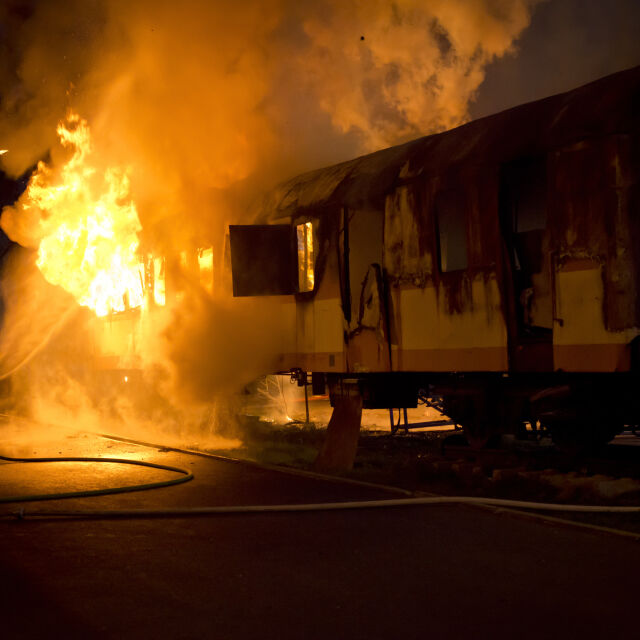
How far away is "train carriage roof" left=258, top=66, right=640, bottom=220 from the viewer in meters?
7.58

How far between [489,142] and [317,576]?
5630 mm

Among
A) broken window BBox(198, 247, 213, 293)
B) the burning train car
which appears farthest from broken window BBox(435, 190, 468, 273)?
broken window BBox(198, 247, 213, 293)

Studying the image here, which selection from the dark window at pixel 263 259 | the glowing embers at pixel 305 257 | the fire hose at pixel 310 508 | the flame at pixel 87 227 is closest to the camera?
the fire hose at pixel 310 508

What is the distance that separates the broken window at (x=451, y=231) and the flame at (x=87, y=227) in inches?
282

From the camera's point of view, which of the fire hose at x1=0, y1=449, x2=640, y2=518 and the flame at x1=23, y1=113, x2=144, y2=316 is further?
the flame at x1=23, y1=113, x2=144, y2=316

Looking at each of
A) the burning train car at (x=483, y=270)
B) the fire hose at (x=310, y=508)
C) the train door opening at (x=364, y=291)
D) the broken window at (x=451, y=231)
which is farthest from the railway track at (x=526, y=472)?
the broken window at (x=451, y=231)

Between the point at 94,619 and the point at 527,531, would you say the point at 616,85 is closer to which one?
the point at 527,531

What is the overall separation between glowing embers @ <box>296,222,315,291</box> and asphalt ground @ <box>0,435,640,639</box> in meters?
4.50

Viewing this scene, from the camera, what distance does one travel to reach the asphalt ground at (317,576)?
388 centimetres

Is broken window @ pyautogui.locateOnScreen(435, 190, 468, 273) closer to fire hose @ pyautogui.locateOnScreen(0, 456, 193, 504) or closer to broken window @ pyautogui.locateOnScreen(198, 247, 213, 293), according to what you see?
fire hose @ pyautogui.locateOnScreen(0, 456, 193, 504)

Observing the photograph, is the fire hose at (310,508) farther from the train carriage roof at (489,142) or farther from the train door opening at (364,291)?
the train carriage roof at (489,142)

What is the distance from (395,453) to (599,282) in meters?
5.11

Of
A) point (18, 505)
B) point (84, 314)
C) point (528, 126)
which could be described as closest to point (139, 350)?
point (84, 314)

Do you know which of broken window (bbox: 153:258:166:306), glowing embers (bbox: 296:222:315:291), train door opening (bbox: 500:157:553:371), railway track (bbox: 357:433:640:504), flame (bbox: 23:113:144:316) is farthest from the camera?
flame (bbox: 23:113:144:316)
